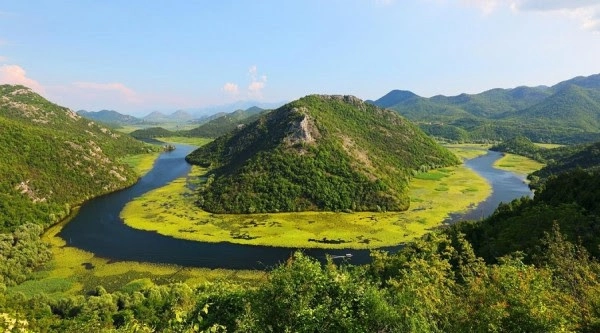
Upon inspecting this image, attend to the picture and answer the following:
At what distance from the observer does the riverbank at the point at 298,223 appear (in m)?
101

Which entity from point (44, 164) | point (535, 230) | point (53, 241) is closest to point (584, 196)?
point (535, 230)

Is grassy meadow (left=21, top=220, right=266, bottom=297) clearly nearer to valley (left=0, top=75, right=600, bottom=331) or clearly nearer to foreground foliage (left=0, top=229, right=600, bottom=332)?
valley (left=0, top=75, right=600, bottom=331)

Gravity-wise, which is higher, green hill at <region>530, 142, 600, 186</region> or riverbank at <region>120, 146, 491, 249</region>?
green hill at <region>530, 142, 600, 186</region>

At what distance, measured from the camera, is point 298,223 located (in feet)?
377

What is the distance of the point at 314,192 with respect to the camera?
134 meters

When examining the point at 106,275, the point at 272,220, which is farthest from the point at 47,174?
the point at 272,220

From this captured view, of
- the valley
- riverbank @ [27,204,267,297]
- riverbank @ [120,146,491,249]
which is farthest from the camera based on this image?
riverbank @ [120,146,491,249]

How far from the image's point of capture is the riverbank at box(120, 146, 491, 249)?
101 metres

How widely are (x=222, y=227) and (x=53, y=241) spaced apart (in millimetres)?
44574

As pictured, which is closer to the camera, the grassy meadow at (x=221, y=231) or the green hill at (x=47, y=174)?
the grassy meadow at (x=221, y=231)

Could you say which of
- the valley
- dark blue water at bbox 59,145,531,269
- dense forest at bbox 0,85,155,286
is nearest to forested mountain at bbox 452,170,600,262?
the valley

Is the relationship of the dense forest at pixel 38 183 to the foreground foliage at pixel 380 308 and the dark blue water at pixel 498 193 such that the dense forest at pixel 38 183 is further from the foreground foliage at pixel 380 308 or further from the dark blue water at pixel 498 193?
the dark blue water at pixel 498 193

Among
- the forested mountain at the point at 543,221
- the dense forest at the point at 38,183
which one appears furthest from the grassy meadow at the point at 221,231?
the forested mountain at the point at 543,221

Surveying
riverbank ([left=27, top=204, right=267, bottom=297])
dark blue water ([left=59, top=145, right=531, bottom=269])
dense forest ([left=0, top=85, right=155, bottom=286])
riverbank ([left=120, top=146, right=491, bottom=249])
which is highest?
dense forest ([left=0, top=85, right=155, bottom=286])
